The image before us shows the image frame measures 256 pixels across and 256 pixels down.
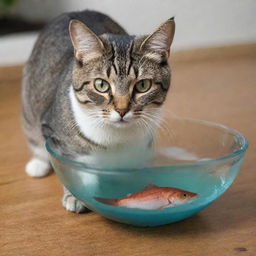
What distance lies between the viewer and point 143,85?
3.95 ft

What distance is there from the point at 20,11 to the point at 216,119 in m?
1.72

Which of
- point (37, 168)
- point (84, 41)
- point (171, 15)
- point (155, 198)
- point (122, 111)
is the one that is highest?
point (84, 41)

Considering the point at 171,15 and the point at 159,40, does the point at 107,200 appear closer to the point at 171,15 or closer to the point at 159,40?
the point at 159,40

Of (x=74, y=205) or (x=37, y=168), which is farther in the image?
(x=37, y=168)

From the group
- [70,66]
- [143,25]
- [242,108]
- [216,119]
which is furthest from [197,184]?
[143,25]

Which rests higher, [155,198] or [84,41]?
[84,41]

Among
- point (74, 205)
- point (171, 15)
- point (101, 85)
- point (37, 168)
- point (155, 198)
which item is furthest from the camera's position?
point (171, 15)

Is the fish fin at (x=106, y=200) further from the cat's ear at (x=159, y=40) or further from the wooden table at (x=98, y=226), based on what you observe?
the cat's ear at (x=159, y=40)

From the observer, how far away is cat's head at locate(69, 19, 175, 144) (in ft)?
3.82

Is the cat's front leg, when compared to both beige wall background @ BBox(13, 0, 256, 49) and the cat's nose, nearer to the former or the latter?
the cat's nose

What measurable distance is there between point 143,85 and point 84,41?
0.18 meters

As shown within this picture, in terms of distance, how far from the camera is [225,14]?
3.29m

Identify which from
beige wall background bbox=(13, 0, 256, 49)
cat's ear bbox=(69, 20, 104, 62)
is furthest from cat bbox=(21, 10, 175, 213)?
beige wall background bbox=(13, 0, 256, 49)

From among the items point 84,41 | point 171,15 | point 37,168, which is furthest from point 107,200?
point 171,15
